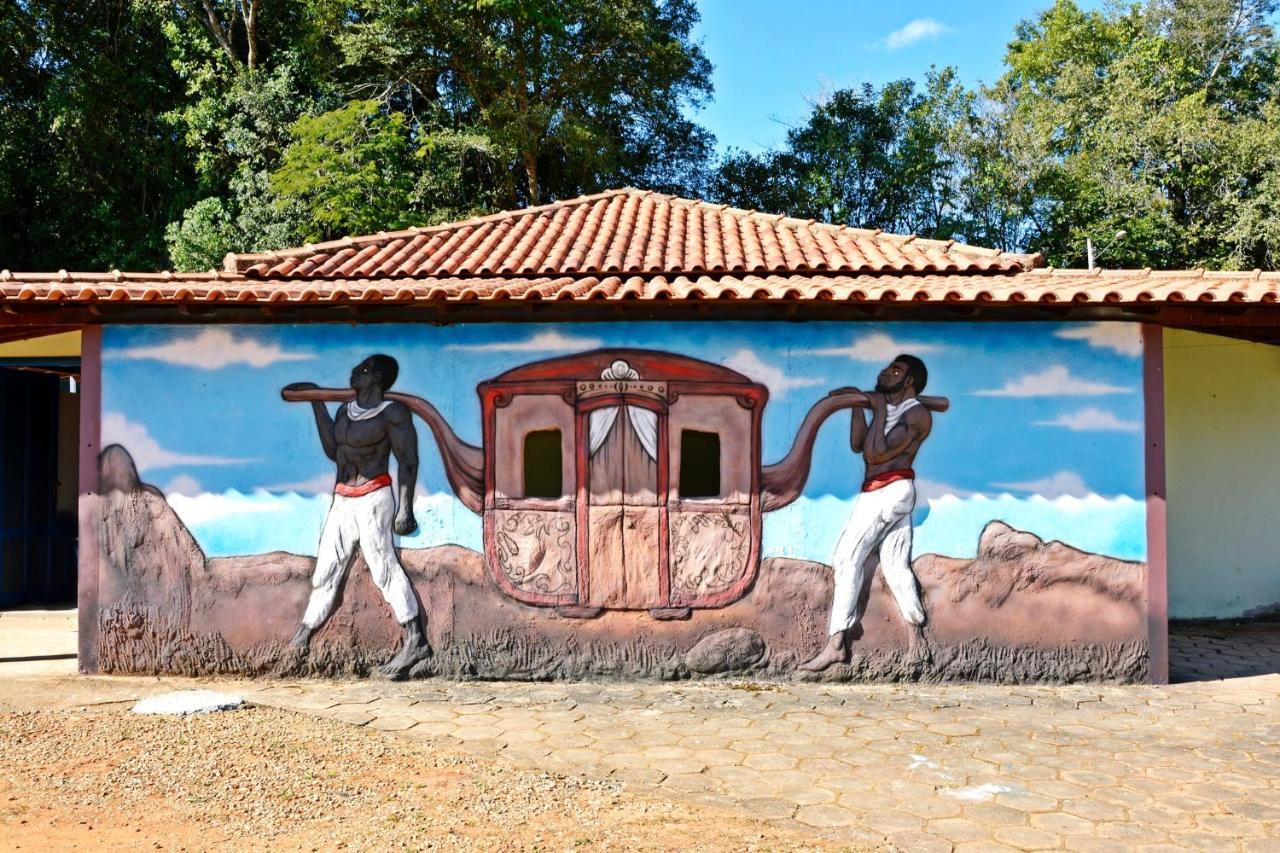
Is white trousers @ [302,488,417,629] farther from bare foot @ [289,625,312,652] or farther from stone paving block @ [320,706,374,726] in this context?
stone paving block @ [320,706,374,726]

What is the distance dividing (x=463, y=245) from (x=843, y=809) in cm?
627

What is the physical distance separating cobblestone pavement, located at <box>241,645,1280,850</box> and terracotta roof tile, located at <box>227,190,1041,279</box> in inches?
130

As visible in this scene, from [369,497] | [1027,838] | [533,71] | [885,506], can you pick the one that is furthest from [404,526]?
[533,71]

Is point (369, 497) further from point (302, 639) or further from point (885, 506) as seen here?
point (885, 506)

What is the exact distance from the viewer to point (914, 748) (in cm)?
535

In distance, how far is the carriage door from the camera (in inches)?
272

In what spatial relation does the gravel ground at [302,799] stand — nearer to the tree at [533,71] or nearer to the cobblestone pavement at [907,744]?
the cobblestone pavement at [907,744]

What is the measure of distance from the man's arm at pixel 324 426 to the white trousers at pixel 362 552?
33 cm

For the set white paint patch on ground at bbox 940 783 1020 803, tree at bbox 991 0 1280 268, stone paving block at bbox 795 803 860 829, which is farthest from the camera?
tree at bbox 991 0 1280 268

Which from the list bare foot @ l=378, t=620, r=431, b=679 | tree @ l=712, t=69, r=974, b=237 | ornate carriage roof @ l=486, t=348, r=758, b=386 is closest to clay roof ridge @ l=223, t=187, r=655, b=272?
ornate carriage roof @ l=486, t=348, r=758, b=386

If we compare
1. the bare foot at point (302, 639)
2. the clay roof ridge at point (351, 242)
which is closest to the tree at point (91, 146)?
the clay roof ridge at point (351, 242)

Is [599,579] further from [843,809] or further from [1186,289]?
[1186,289]

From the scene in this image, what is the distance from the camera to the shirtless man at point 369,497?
6.95 m

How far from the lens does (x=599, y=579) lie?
691cm
